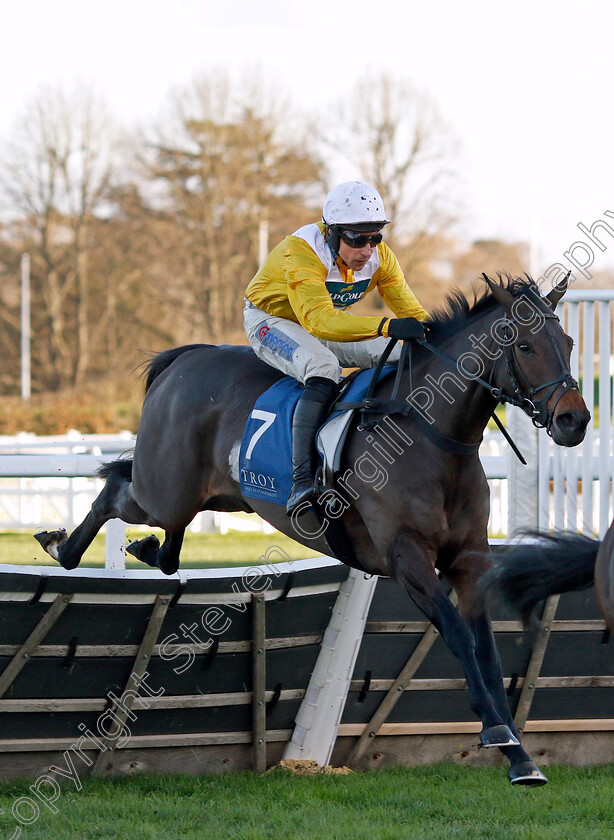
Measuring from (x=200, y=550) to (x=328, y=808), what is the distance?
6504 millimetres

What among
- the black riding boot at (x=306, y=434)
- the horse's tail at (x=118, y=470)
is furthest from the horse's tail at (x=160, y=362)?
the black riding boot at (x=306, y=434)

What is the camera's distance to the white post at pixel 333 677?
474 cm

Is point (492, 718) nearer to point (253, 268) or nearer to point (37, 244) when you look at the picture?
point (253, 268)

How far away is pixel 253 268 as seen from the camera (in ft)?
102

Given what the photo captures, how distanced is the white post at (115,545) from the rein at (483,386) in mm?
1386

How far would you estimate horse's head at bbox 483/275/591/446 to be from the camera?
335 centimetres

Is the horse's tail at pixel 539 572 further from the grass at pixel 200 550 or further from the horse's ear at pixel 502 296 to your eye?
the grass at pixel 200 550

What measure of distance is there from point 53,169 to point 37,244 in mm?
2294

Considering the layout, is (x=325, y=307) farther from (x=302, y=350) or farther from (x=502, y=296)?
(x=502, y=296)

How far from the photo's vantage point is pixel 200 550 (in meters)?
10.5

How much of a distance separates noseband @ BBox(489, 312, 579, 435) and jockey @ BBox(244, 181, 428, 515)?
1.33ft

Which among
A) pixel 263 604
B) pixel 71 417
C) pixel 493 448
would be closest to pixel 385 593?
pixel 263 604

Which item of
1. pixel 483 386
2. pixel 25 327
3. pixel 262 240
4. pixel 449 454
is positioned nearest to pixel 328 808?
pixel 449 454

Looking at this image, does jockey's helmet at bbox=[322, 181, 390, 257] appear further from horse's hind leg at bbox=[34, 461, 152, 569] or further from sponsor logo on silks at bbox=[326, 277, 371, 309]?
horse's hind leg at bbox=[34, 461, 152, 569]
